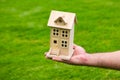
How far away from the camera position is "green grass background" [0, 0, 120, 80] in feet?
22.2

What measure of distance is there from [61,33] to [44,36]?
3.88 metres

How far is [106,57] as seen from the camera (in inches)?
189

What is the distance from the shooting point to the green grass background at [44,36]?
676 cm

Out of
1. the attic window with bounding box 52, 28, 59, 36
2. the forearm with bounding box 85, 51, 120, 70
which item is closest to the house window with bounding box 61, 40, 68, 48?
the attic window with bounding box 52, 28, 59, 36

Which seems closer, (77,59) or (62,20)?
(62,20)

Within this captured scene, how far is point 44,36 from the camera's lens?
27.8ft

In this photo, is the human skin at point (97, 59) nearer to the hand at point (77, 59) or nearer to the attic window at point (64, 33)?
the hand at point (77, 59)

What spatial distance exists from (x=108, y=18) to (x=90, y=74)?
9.69ft

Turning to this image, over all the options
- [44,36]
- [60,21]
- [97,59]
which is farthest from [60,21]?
[44,36]

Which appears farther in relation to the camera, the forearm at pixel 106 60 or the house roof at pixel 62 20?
the forearm at pixel 106 60

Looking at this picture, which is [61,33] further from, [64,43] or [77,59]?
[77,59]

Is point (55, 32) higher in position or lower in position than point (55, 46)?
higher

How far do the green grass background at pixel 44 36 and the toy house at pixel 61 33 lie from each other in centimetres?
196

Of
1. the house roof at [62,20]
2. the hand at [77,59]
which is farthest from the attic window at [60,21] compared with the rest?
the hand at [77,59]
